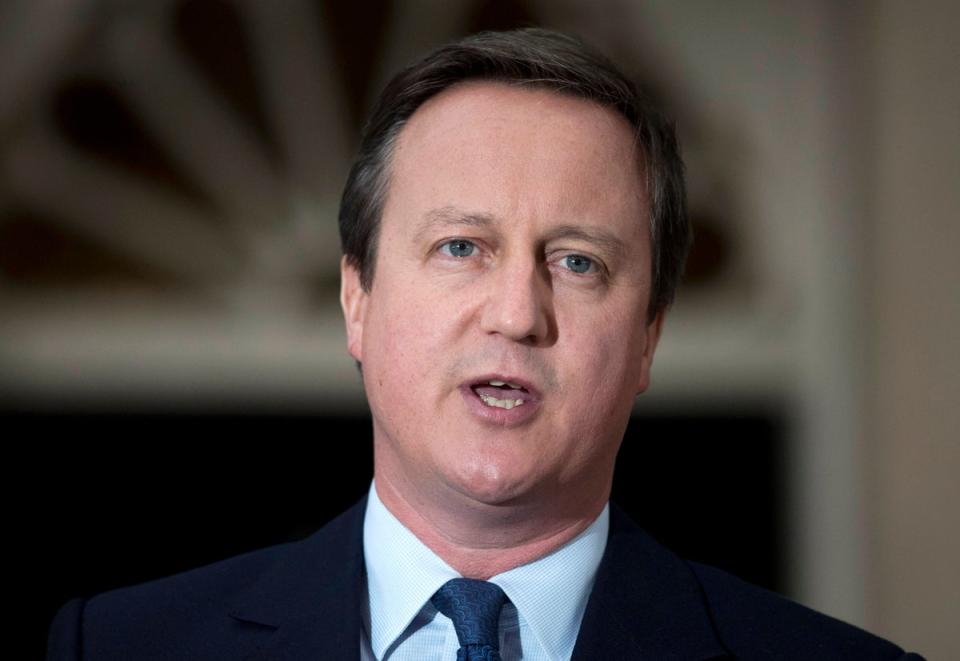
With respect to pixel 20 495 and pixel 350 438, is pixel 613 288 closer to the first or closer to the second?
pixel 350 438

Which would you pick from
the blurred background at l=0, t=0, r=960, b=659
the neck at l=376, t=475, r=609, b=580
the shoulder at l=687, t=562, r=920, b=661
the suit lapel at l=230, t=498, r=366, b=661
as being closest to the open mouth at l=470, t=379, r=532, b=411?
the neck at l=376, t=475, r=609, b=580

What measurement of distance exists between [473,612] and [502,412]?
11.1 inches

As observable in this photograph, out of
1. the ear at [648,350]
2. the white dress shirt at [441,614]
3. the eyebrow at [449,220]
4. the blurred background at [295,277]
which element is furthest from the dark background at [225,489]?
the eyebrow at [449,220]

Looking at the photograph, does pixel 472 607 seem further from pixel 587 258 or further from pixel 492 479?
pixel 587 258

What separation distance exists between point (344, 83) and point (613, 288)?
136 inches

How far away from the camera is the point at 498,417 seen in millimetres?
2012

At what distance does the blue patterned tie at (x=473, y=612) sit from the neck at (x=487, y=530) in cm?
4

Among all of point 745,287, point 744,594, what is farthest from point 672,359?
point 744,594

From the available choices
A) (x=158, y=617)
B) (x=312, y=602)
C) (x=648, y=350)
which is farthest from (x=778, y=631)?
(x=158, y=617)

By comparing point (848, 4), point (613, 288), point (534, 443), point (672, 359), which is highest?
point (848, 4)

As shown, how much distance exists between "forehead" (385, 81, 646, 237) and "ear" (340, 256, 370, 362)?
6.5 inches

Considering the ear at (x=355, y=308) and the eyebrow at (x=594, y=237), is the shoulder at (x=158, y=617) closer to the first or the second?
the ear at (x=355, y=308)

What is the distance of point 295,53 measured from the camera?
210 inches

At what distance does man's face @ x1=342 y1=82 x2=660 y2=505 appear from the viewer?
202 centimetres
